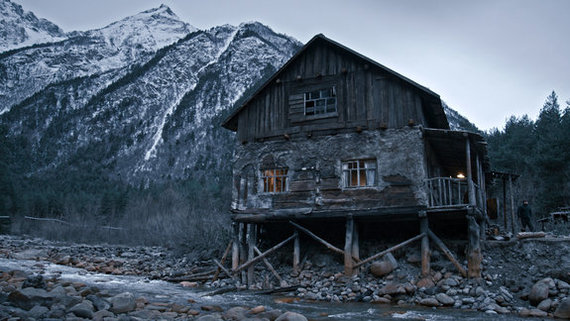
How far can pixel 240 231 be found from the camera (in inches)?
909

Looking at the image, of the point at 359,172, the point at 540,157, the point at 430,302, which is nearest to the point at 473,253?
the point at 430,302

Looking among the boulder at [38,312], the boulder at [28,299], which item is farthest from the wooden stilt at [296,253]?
the boulder at [38,312]

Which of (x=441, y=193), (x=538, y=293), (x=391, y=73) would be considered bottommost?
(x=538, y=293)

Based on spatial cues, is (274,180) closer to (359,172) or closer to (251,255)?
(251,255)

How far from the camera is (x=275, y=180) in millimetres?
20797

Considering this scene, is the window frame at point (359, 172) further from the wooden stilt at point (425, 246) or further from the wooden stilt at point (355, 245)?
the wooden stilt at point (425, 246)

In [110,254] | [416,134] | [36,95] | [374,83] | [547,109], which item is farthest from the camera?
[36,95]

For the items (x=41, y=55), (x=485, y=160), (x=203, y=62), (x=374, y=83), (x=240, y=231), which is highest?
(x=41, y=55)

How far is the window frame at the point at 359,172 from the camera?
18891mm

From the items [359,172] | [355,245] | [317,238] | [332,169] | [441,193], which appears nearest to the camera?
[355,245]

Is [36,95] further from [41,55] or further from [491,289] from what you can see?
[491,289]

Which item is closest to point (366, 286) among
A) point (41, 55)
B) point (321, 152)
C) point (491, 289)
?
point (491, 289)

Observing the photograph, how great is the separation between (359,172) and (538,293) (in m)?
7.91

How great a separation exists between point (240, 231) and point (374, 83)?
9755mm
